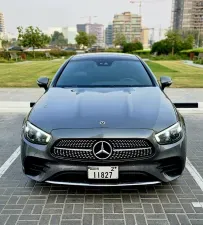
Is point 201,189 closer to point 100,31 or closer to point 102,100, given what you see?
point 102,100

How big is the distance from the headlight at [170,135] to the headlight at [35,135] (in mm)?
1104

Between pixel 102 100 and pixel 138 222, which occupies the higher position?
pixel 102 100

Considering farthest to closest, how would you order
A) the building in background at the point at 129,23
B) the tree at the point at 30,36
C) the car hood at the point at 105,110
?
the building in background at the point at 129,23
the tree at the point at 30,36
the car hood at the point at 105,110

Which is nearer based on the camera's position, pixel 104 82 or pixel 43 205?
pixel 43 205

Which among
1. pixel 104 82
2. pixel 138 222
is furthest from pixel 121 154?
pixel 104 82

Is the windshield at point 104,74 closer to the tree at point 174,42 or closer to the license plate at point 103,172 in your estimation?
the license plate at point 103,172

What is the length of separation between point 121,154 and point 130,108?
63 cm

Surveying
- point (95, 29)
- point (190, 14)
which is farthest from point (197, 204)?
point (95, 29)

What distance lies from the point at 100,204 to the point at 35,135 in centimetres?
100

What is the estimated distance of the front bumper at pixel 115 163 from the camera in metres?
2.65

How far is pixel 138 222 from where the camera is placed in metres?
2.59

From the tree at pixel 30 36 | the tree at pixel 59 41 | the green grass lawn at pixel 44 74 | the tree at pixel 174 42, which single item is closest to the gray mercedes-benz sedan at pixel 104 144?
the green grass lawn at pixel 44 74

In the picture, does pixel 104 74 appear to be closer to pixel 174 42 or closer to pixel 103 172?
pixel 103 172

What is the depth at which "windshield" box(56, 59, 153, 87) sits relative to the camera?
409 cm
